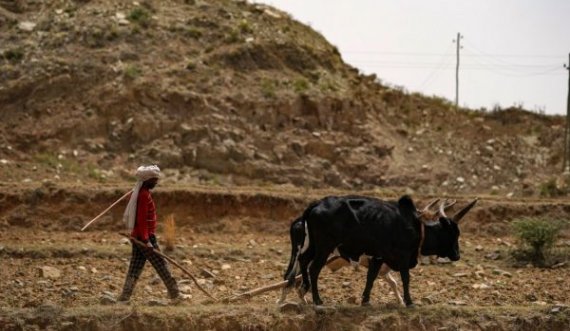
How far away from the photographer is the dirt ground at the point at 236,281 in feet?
42.7

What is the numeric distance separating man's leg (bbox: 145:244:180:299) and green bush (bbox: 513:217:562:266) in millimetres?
9279

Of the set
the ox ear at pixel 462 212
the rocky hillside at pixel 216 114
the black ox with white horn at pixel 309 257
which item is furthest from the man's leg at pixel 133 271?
the rocky hillside at pixel 216 114

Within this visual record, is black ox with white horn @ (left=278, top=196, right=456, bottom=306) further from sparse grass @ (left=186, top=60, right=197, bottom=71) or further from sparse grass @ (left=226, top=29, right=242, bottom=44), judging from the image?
sparse grass @ (left=226, top=29, right=242, bottom=44)

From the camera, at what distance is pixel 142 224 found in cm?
1369

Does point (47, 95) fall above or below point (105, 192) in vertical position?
above

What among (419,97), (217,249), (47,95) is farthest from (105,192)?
(419,97)

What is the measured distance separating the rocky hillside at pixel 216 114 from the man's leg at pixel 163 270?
1336cm

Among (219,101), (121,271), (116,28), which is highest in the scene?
(116,28)

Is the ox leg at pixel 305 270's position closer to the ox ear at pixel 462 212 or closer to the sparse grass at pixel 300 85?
the ox ear at pixel 462 212

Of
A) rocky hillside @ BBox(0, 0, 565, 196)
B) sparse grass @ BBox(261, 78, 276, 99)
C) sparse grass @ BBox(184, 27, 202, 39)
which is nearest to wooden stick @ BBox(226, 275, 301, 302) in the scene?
rocky hillside @ BBox(0, 0, 565, 196)

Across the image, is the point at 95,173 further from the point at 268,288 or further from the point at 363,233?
the point at 363,233

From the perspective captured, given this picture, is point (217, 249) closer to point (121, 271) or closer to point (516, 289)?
point (121, 271)

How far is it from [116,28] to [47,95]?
149 inches

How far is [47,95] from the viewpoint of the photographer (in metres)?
30.5
